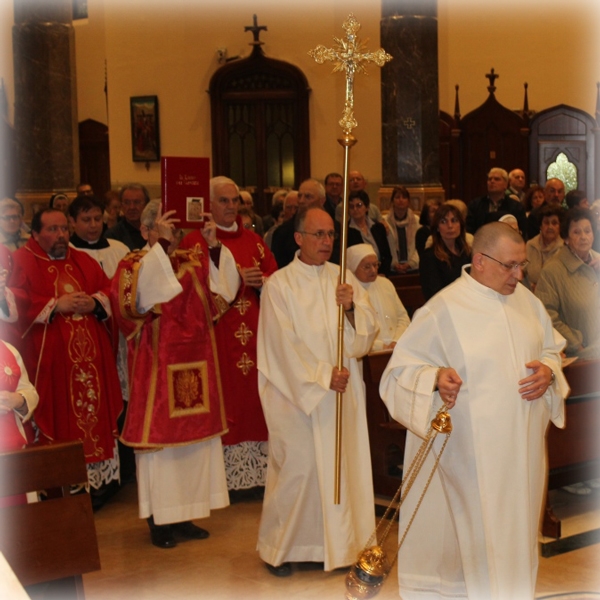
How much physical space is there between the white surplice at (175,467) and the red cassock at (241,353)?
20.5 inches

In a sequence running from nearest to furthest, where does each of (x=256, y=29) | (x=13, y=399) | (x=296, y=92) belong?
1. (x=13, y=399)
2. (x=256, y=29)
3. (x=296, y=92)

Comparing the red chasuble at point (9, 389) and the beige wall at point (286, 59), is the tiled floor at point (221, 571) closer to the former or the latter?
the red chasuble at point (9, 389)

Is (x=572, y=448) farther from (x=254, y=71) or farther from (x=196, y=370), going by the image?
(x=254, y=71)

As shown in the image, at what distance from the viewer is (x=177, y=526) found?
19.8ft

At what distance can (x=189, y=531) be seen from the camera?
5973 millimetres

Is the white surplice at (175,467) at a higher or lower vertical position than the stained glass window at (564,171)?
lower

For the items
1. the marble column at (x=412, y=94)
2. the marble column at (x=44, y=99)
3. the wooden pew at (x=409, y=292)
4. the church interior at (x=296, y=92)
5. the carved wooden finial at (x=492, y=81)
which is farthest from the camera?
the carved wooden finial at (x=492, y=81)

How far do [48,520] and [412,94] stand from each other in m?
8.65

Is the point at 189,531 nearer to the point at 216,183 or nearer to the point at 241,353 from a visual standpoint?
the point at 241,353

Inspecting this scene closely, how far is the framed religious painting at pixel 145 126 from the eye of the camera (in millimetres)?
15352

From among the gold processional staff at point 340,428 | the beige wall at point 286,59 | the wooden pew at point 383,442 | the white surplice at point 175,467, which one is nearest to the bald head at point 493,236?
the gold processional staff at point 340,428

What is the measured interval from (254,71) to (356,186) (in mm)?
5907

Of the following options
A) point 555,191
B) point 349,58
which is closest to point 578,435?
point 349,58

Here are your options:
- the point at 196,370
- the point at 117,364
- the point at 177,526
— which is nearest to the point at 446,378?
the point at 196,370
